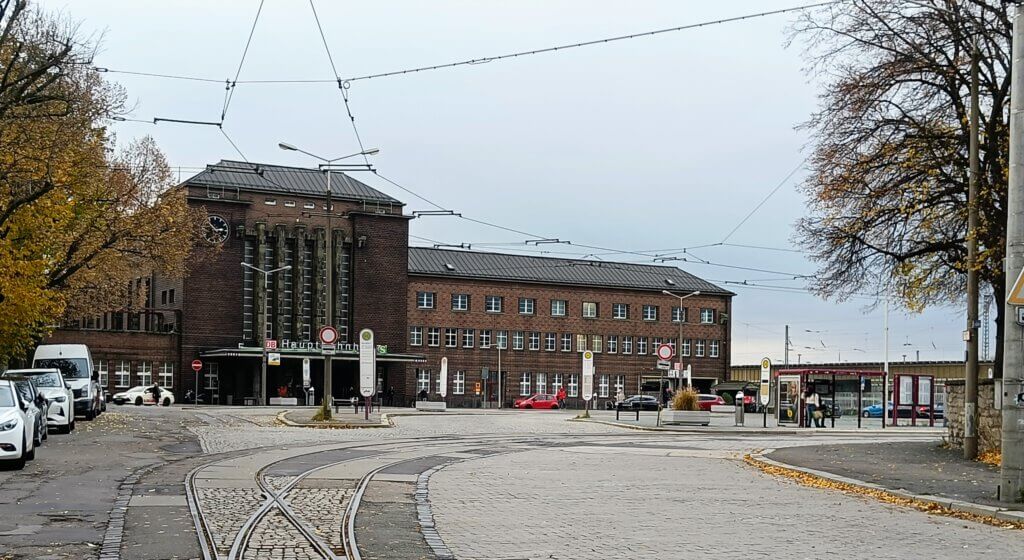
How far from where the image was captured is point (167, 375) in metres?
81.3

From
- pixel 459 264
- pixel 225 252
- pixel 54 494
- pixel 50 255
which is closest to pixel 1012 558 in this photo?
pixel 54 494

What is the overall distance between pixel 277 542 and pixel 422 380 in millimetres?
83460

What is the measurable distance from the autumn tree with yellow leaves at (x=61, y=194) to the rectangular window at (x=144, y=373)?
29.9 metres

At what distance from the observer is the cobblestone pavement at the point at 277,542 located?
10625 mm

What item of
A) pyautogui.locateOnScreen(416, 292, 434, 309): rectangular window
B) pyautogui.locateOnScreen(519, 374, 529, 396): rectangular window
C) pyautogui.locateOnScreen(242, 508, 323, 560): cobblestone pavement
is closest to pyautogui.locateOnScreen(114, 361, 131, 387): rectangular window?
pyautogui.locateOnScreen(416, 292, 434, 309): rectangular window

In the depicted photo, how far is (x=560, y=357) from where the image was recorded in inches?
3981

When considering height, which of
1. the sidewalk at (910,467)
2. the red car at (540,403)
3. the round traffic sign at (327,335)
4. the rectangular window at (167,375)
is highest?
the round traffic sign at (327,335)

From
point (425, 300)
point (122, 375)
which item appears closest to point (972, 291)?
point (122, 375)

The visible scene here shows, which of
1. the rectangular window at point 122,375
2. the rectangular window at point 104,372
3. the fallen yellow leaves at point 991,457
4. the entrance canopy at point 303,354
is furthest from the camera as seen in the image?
the entrance canopy at point 303,354

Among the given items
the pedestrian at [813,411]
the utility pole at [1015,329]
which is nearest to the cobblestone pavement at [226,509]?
the utility pole at [1015,329]

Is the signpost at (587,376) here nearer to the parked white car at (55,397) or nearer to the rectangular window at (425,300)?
the parked white car at (55,397)

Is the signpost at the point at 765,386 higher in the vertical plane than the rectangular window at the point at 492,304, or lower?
lower

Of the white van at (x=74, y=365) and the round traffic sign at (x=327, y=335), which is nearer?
the round traffic sign at (x=327, y=335)

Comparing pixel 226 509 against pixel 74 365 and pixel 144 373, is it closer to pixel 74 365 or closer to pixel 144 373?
pixel 74 365
